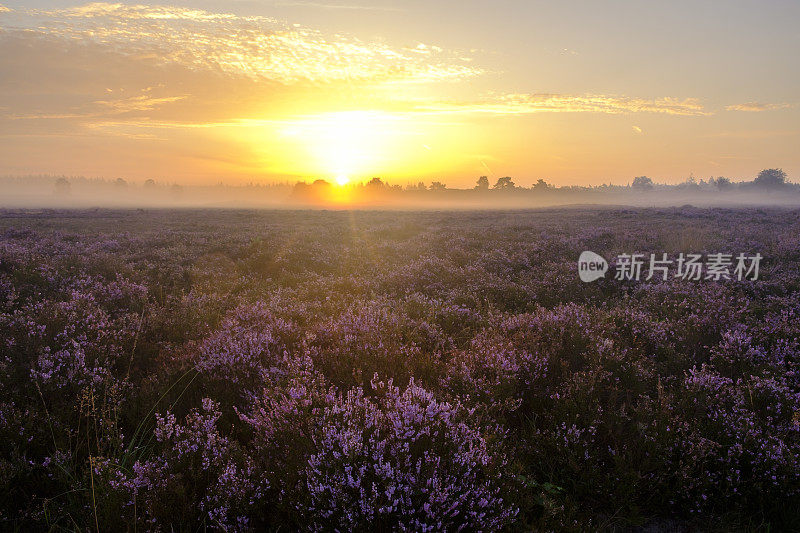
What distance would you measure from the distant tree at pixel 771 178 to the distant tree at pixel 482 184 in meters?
108

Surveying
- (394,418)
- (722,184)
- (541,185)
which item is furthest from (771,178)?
(394,418)

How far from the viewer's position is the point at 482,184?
15312 cm

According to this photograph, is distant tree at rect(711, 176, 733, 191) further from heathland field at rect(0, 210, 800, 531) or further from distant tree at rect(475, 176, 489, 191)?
heathland field at rect(0, 210, 800, 531)

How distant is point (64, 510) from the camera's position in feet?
9.17

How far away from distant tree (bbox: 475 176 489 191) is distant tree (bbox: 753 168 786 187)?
108 m

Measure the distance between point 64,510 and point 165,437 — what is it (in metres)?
0.71

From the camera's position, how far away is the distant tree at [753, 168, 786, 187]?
156250 millimetres

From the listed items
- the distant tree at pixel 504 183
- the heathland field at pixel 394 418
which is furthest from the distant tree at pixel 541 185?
the heathland field at pixel 394 418

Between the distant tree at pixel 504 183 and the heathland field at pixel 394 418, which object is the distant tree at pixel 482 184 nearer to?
the distant tree at pixel 504 183

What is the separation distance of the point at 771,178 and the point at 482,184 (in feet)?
371

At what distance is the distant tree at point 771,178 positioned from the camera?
156250 mm

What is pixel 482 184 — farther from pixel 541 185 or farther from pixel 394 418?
pixel 394 418

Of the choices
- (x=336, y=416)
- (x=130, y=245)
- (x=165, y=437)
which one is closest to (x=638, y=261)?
(x=336, y=416)

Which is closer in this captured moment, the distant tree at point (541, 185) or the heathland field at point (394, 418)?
the heathland field at point (394, 418)
